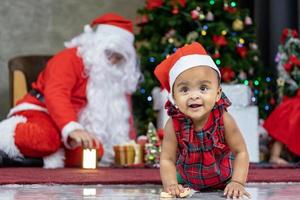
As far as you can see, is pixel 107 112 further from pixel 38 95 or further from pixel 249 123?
pixel 249 123

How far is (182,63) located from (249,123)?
88.7 inches

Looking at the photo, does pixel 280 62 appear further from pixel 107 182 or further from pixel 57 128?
pixel 107 182

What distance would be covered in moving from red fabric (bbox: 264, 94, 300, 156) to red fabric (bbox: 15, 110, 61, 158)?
1.35m

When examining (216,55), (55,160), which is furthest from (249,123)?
(55,160)

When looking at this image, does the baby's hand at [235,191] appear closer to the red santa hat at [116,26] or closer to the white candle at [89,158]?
the white candle at [89,158]

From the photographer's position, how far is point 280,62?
442 cm

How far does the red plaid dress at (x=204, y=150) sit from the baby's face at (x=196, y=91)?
6 cm

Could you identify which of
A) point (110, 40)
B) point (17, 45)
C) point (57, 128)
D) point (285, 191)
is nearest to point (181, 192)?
point (285, 191)

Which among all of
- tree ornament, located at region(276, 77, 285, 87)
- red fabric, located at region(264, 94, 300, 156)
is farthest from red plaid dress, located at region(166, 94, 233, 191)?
tree ornament, located at region(276, 77, 285, 87)

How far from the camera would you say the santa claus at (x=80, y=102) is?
356 centimetres

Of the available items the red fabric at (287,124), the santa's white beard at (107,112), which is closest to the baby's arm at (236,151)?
the santa's white beard at (107,112)

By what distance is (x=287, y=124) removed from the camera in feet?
13.7

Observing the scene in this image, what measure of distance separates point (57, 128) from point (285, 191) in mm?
1737

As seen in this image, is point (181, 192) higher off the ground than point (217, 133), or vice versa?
point (217, 133)
